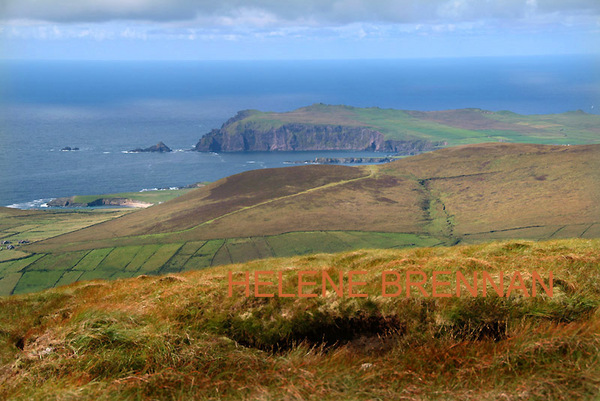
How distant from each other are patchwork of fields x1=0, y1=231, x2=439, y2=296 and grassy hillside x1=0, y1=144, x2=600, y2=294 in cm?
27

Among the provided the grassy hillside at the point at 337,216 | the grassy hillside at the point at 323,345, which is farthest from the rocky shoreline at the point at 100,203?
the grassy hillside at the point at 323,345

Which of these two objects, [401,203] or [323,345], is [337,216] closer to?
[401,203]

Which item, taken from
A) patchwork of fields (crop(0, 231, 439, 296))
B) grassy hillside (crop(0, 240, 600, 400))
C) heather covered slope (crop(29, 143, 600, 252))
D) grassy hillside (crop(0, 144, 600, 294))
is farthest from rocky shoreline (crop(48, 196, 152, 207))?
grassy hillside (crop(0, 240, 600, 400))

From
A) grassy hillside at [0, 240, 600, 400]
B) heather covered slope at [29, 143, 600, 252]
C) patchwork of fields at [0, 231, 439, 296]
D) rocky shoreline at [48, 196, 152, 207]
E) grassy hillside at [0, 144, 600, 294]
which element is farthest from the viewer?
rocky shoreline at [48, 196, 152, 207]

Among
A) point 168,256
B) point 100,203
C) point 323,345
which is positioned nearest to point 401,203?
point 168,256

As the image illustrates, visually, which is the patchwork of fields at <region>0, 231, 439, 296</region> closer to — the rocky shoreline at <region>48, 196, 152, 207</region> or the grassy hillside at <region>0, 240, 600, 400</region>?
the rocky shoreline at <region>48, 196, 152, 207</region>

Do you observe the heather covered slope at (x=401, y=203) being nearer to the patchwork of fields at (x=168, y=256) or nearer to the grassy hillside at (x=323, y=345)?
the patchwork of fields at (x=168, y=256)

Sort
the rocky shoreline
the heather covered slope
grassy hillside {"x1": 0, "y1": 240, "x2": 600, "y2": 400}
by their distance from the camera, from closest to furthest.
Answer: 1. grassy hillside {"x1": 0, "y1": 240, "x2": 600, "y2": 400}
2. the heather covered slope
3. the rocky shoreline

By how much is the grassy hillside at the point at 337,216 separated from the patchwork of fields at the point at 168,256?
0.88 feet

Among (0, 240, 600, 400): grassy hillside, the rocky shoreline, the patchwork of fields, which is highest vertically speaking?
(0, 240, 600, 400): grassy hillside

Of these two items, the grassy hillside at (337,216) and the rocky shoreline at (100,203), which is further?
the rocky shoreline at (100,203)

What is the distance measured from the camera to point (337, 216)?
13725 centimetres

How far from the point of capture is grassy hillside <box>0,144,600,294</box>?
110 m

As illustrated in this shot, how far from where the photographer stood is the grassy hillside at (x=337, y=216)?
110 m
